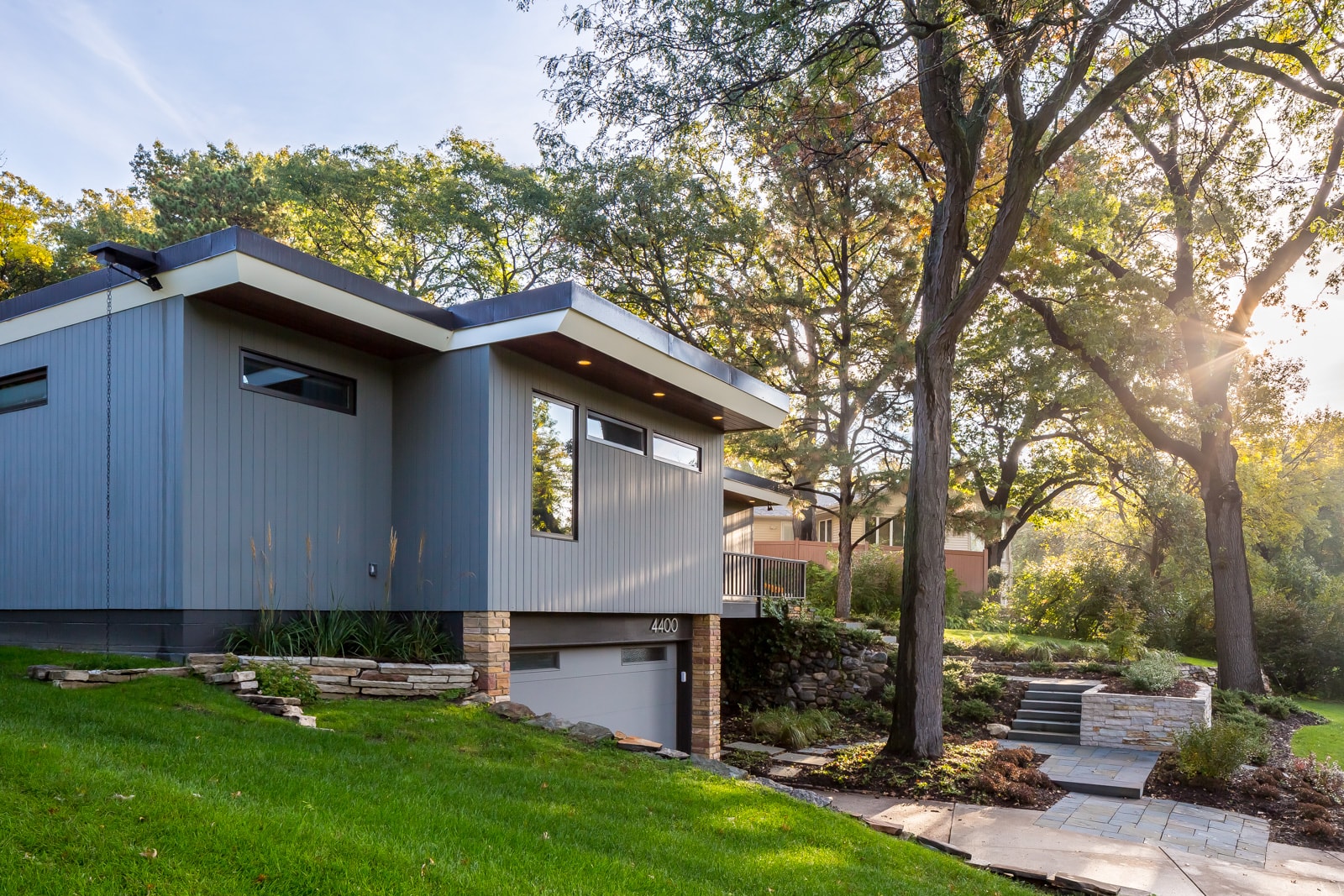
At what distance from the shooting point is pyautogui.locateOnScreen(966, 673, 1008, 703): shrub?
602 inches

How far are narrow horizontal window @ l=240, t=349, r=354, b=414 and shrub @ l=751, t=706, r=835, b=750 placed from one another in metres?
7.91

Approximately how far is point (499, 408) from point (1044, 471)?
20971 mm

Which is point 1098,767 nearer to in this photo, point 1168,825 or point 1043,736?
point 1043,736

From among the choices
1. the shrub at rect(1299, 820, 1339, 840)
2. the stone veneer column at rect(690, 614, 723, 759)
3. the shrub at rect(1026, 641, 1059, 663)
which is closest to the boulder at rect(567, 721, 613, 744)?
the stone veneer column at rect(690, 614, 723, 759)

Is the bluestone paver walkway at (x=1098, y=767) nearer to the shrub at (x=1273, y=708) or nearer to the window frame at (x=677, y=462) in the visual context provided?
the shrub at (x=1273, y=708)

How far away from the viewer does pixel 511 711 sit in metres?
8.00

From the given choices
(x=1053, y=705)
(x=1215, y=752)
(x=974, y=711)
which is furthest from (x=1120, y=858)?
(x=1053, y=705)

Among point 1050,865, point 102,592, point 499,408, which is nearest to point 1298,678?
point 1050,865

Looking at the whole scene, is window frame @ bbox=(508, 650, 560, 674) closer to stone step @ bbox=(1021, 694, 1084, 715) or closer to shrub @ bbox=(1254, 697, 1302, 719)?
stone step @ bbox=(1021, 694, 1084, 715)

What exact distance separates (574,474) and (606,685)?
2879mm

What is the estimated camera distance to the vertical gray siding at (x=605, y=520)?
30.2 ft

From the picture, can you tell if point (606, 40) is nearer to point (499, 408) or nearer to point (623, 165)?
point (499, 408)

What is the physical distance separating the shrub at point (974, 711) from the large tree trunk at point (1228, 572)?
5.11 m

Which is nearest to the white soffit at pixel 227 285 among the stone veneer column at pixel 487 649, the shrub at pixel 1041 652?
the stone veneer column at pixel 487 649
